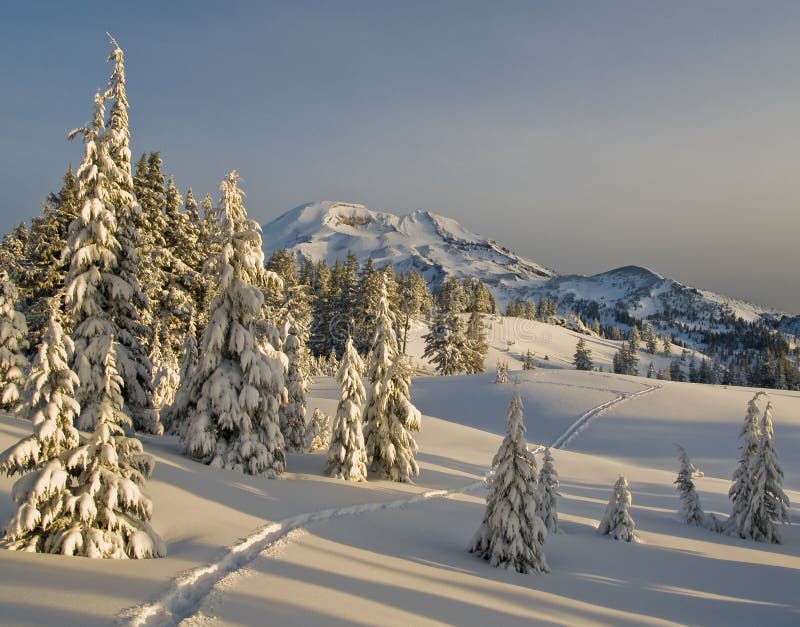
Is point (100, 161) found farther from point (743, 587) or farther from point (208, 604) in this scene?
point (743, 587)

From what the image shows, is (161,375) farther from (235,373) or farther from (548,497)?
(548,497)

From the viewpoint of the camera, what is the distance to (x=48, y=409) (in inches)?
392

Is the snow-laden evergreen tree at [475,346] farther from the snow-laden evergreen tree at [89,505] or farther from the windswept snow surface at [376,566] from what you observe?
the snow-laden evergreen tree at [89,505]

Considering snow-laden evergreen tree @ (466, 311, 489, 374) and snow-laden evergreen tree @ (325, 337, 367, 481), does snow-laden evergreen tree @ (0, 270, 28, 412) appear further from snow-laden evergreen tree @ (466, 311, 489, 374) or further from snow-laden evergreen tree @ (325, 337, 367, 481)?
snow-laden evergreen tree @ (466, 311, 489, 374)

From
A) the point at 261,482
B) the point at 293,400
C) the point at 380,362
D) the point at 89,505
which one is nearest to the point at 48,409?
the point at 89,505

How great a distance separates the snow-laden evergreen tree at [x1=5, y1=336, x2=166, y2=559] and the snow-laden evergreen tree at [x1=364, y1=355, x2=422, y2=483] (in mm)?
14644

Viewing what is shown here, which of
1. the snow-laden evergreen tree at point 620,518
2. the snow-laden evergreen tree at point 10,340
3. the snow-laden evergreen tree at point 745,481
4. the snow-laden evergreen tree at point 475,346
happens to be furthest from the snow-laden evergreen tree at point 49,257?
the snow-laden evergreen tree at point 475,346

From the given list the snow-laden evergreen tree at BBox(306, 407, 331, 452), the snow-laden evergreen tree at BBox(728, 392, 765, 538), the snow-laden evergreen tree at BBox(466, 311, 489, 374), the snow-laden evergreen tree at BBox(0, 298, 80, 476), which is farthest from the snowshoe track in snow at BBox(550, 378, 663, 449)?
the snow-laden evergreen tree at BBox(0, 298, 80, 476)

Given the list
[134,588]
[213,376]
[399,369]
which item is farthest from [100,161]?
[134,588]

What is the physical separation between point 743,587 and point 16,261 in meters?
36.9

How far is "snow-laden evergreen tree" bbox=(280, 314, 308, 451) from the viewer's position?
93.0 feet

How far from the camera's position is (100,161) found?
1928 cm

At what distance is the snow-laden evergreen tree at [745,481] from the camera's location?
83.2 ft

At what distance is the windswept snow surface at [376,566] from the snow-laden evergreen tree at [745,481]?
145 cm
